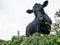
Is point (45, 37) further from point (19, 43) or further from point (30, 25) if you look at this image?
point (30, 25)

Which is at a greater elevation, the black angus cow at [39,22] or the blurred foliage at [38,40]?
the black angus cow at [39,22]

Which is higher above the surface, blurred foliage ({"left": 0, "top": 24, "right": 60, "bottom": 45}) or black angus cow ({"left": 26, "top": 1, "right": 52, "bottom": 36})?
black angus cow ({"left": 26, "top": 1, "right": 52, "bottom": 36})

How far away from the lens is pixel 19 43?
19.8ft

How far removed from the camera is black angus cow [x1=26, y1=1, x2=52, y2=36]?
1065 centimetres

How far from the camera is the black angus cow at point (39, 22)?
10.6 metres

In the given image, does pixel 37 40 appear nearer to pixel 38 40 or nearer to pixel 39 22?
pixel 38 40

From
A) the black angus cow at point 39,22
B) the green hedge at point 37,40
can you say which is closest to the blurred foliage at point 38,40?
the green hedge at point 37,40

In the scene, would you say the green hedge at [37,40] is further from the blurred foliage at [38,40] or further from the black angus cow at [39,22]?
the black angus cow at [39,22]

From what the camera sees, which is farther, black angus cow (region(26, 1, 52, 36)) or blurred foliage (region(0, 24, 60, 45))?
black angus cow (region(26, 1, 52, 36))

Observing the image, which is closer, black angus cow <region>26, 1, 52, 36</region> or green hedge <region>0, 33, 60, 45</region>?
green hedge <region>0, 33, 60, 45</region>

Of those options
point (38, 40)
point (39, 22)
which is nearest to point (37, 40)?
point (38, 40)

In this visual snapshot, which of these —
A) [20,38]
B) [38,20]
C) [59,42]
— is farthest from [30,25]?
[59,42]

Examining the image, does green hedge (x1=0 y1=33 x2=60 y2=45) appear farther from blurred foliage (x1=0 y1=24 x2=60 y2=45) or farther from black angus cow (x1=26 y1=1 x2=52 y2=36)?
black angus cow (x1=26 y1=1 x2=52 y2=36)

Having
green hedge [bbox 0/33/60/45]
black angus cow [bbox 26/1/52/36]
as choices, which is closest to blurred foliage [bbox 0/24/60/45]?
green hedge [bbox 0/33/60/45]
